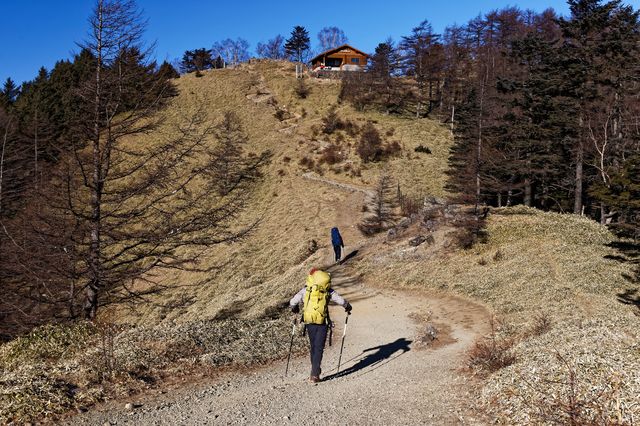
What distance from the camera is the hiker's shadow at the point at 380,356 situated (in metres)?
10.8

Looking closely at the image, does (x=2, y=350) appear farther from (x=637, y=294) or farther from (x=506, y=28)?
(x=506, y=28)

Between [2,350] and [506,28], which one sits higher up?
[506,28]

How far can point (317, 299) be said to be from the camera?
375 inches

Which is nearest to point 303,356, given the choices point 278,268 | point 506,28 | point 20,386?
point 20,386

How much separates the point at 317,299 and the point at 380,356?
3.51m

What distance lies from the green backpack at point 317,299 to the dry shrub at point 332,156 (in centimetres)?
4395

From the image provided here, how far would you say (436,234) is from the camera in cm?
2706

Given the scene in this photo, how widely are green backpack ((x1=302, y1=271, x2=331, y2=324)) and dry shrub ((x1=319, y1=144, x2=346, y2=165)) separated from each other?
43948 millimetres

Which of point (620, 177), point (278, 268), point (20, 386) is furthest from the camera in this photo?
point (278, 268)

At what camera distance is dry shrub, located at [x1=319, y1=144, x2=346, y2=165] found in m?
53.4

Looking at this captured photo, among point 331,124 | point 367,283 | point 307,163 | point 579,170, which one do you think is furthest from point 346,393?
point 331,124

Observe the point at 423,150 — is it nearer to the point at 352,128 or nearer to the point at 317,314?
the point at 352,128

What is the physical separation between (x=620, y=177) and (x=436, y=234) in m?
11.4

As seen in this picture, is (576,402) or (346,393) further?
(346,393)
